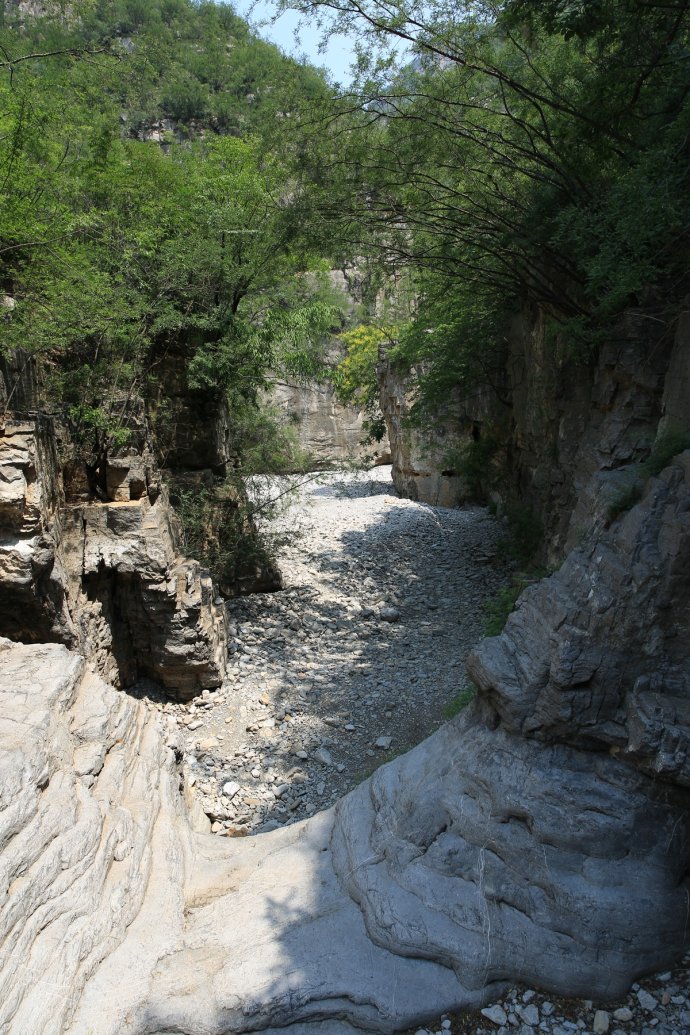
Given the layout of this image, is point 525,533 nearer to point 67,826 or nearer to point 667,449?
point 667,449

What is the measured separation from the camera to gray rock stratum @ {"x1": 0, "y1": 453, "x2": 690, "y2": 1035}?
3156mm

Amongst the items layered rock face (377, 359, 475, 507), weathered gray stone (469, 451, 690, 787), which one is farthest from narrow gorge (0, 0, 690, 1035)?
layered rock face (377, 359, 475, 507)

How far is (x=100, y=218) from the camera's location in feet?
23.9

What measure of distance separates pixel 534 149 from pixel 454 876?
601 centimetres

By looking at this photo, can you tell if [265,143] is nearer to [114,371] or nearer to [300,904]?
[114,371]

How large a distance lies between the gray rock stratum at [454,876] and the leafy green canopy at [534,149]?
7.88 ft

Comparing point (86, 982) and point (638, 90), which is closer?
point (86, 982)

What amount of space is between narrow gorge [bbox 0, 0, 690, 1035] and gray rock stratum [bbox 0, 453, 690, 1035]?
0.02 meters

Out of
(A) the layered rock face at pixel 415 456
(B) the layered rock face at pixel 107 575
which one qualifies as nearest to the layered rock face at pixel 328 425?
(A) the layered rock face at pixel 415 456

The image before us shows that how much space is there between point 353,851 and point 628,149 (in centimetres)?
603

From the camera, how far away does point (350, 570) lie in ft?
36.3

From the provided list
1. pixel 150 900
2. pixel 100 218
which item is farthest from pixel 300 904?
pixel 100 218

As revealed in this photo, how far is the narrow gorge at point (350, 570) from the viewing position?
3.25 meters

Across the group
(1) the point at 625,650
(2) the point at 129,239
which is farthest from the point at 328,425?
(1) the point at 625,650
